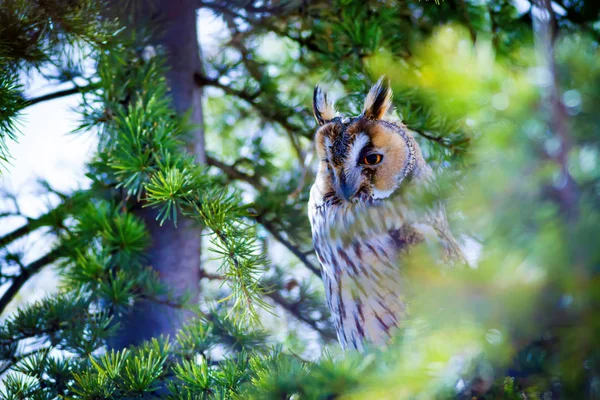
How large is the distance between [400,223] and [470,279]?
2.65 feet

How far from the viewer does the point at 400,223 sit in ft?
4.40

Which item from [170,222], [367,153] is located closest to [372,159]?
[367,153]

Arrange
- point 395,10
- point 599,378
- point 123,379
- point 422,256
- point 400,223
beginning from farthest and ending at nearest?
point 395,10, point 400,223, point 123,379, point 422,256, point 599,378

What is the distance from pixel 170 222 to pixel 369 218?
2.16 feet

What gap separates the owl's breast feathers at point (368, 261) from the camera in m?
1.28

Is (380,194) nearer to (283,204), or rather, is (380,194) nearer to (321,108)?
(321,108)

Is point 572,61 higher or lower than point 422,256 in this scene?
higher

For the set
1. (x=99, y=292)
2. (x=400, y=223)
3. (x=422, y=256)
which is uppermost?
(x=400, y=223)

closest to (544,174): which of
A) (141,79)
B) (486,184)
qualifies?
(486,184)

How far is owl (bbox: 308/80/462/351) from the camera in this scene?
4.23 ft

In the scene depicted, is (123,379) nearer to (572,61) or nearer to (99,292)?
(99,292)

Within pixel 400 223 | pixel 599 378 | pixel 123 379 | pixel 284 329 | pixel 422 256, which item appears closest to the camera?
pixel 599 378

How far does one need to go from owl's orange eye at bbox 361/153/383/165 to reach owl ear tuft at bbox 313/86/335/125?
0.17 meters

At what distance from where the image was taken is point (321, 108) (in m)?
1.43
